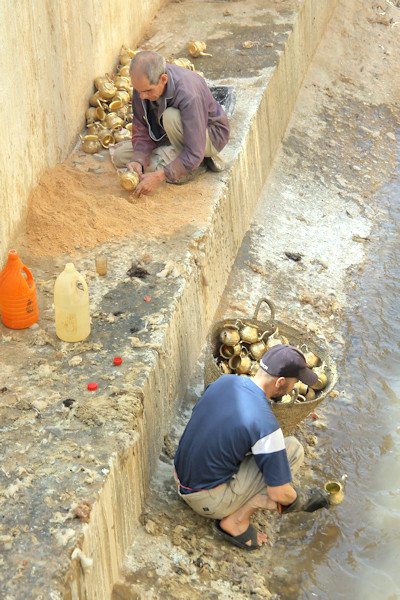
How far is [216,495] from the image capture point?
145 inches

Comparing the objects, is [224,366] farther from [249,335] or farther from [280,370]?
[280,370]

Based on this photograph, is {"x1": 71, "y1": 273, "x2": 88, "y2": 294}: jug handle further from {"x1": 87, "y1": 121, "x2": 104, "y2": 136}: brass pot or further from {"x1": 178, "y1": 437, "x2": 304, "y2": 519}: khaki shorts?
{"x1": 87, "y1": 121, "x2": 104, "y2": 136}: brass pot

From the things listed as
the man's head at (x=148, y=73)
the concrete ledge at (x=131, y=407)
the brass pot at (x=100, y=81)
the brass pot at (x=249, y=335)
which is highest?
the man's head at (x=148, y=73)

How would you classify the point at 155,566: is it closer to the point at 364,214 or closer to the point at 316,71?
the point at 364,214

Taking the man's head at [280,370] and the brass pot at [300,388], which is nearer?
the man's head at [280,370]

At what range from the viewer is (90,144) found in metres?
6.07

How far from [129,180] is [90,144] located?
95 cm

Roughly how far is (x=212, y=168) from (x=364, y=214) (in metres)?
2.35

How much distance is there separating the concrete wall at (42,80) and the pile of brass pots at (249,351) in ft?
5.21

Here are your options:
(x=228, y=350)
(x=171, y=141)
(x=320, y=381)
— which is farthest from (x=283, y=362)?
(x=171, y=141)

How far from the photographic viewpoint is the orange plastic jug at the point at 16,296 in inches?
154

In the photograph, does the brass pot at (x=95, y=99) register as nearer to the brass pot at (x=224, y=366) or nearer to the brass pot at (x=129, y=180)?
the brass pot at (x=129, y=180)

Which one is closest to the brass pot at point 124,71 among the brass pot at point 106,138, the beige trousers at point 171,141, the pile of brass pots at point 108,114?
the pile of brass pots at point 108,114

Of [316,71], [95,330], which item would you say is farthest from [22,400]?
[316,71]
